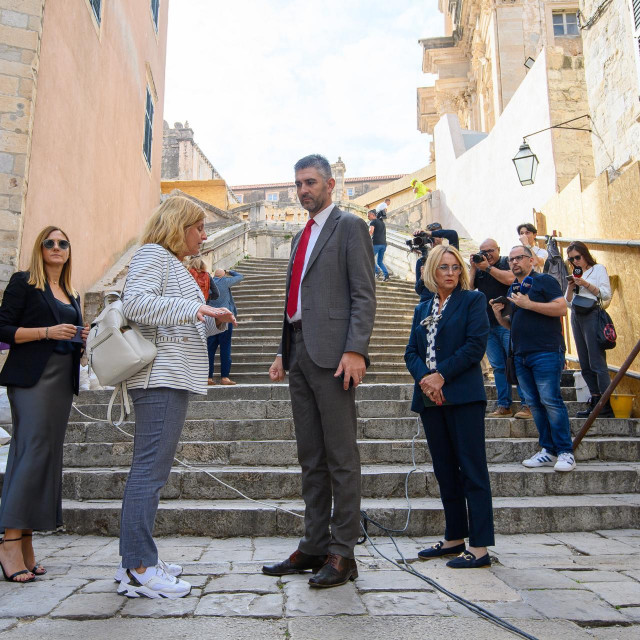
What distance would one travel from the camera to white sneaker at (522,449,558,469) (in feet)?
16.3

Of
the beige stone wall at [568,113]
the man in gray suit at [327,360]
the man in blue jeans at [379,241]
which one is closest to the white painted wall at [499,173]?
the beige stone wall at [568,113]

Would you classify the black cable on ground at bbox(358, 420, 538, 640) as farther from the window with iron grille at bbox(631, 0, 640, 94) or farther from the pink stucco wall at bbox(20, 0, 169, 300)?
the window with iron grille at bbox(631, 0, 640, 94)

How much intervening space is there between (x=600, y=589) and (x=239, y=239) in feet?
52.6

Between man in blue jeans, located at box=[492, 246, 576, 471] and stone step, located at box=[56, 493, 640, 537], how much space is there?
52cm

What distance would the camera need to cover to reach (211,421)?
18.3 ft

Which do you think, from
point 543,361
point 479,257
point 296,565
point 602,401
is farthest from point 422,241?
point 296,565

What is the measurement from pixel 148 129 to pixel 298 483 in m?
12.3

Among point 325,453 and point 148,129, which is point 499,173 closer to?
point 148,129

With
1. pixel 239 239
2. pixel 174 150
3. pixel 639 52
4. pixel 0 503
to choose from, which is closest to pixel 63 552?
pixel 0 503

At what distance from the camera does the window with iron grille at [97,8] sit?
31.0ft

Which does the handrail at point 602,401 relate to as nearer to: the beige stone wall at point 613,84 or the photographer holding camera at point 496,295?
the photographer holding camera at point 496,295

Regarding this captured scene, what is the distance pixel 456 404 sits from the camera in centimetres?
351

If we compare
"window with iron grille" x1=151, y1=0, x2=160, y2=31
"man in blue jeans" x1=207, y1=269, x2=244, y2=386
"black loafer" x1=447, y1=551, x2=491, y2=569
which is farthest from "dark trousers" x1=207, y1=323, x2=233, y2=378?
"window with iron grille" x1=151, y1=0, x2=160, y2=31

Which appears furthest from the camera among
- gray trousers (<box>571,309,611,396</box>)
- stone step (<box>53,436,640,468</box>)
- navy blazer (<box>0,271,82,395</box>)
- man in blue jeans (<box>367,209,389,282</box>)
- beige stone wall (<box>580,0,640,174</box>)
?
man in blue jeans (<box>367,209,389,282</box>)
